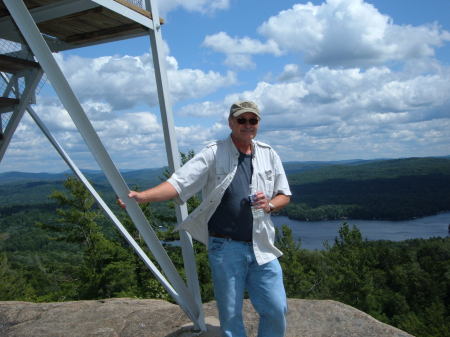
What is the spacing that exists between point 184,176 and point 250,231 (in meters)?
0.53

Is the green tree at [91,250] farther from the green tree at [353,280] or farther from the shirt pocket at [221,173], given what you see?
the shirt pocket at [221,173]

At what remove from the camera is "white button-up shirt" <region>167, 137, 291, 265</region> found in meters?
2.70

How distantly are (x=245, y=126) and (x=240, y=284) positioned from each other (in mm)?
977

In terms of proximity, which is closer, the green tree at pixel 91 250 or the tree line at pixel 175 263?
the green tree at pixel 91 250

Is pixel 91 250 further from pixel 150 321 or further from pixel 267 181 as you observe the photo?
pixel 267 181

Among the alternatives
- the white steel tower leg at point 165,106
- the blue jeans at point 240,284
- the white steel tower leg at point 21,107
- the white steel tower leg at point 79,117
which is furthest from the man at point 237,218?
the white steel tower leg at point 21,107

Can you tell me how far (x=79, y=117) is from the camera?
8.82ft

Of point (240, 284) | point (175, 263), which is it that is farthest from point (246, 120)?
point (175, 263)

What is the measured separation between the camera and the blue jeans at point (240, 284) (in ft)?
8.64

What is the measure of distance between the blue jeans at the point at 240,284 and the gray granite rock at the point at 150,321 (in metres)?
1.02

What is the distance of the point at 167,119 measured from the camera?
3373 millimetres

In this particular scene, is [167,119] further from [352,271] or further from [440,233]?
[440,233]

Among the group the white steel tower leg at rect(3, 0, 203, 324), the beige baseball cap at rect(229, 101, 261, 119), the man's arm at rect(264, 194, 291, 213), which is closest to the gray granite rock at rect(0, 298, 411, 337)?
the white steel tower leg at rect(3, 0, 203, 324)

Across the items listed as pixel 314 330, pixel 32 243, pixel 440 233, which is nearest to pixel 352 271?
pixel 314 330
